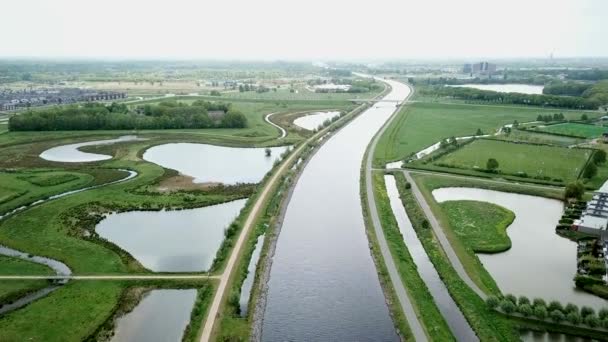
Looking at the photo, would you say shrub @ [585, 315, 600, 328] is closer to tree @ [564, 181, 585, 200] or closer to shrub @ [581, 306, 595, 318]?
shrub @ [581, 306, 595, 318]

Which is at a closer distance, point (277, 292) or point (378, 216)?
point (277, 292)

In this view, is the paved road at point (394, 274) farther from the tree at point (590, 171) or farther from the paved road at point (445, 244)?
the tree at point (590, 171)

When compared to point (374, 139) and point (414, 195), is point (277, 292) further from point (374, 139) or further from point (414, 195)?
point (374, 139)

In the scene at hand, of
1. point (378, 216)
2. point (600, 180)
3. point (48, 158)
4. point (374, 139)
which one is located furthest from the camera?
point (374, 139)

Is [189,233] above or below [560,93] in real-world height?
below

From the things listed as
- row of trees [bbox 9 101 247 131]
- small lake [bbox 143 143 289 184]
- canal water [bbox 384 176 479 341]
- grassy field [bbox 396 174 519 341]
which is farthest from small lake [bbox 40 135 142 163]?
grassy field [bbox 396 174 519 341]

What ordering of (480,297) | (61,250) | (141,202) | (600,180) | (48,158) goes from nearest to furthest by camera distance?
(480,297) → (61,250) → (141,202) → (600,180) → (48,158)

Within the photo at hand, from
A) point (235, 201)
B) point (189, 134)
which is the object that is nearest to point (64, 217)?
point (235, 201)
